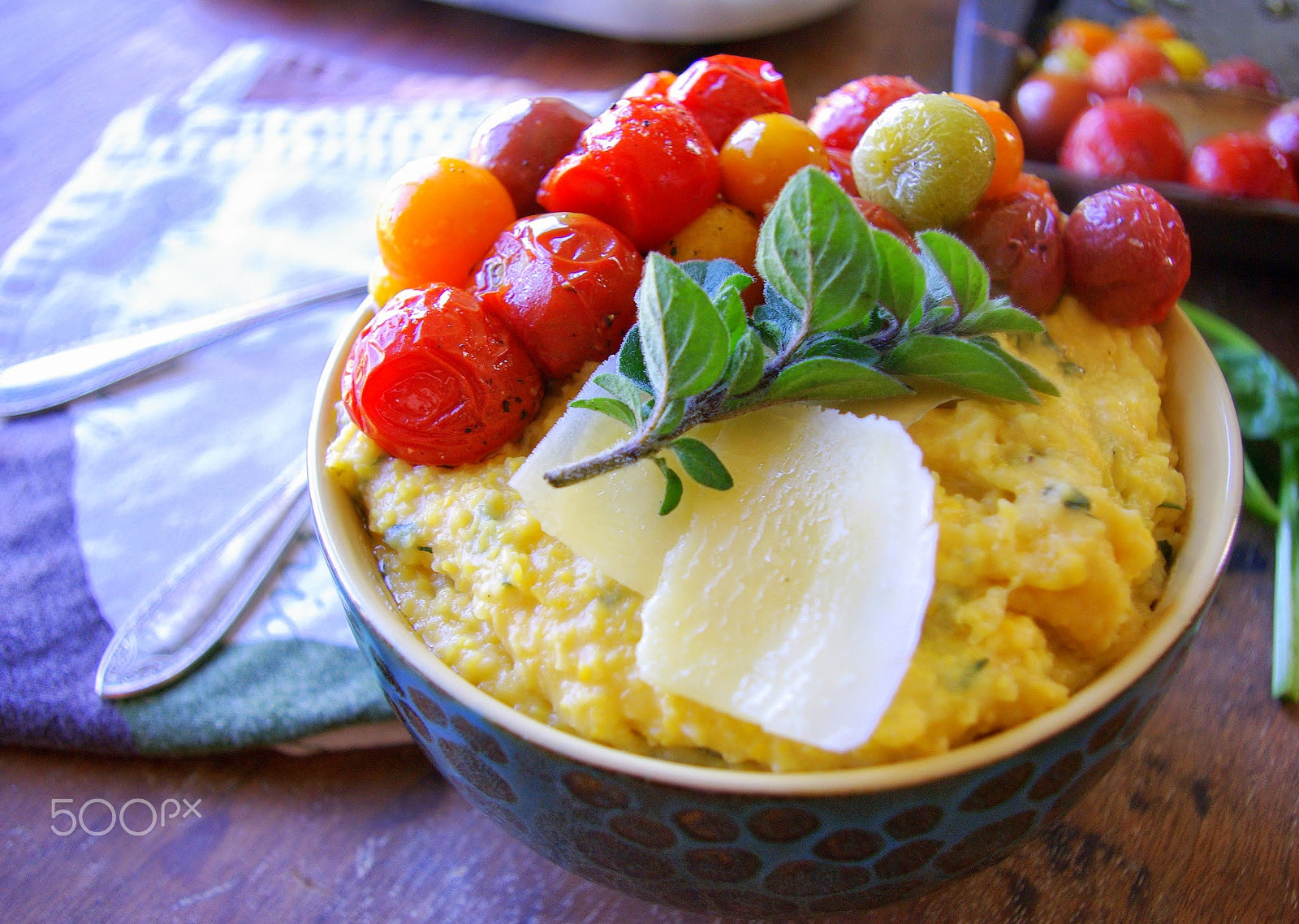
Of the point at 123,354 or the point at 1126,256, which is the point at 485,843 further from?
the point at 123,354

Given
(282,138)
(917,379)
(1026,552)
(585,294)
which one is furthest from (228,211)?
(1026,552)

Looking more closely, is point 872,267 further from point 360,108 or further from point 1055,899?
point 360,108

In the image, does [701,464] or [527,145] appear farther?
[527,145]

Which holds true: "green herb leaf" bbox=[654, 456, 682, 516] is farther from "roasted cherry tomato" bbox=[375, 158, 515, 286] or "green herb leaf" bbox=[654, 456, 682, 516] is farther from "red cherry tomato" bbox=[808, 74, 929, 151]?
"red cherry tomato" bbox=[808, 74, 929, 151]

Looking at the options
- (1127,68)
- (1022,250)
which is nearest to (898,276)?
(1022,250)

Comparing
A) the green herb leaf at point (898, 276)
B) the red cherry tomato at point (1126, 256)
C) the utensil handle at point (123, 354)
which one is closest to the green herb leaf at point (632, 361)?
the green herb leaf at point (898, 276)

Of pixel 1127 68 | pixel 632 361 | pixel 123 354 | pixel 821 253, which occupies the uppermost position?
pixel 821 253
